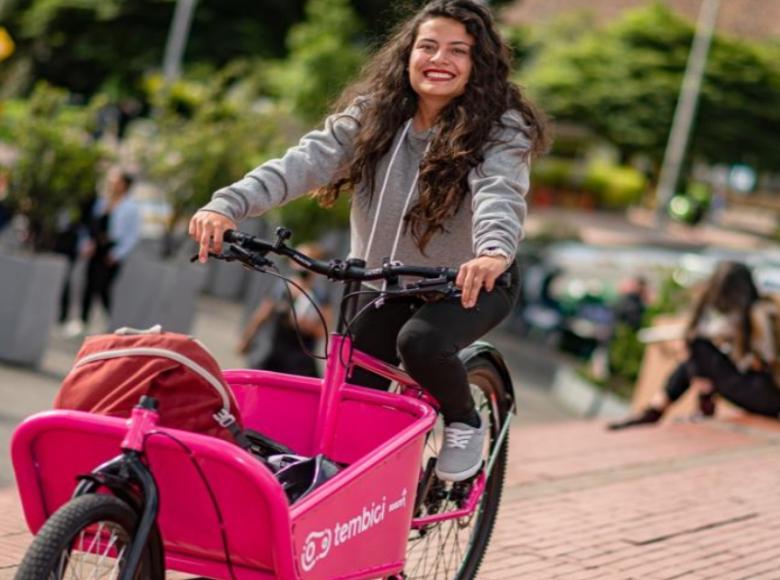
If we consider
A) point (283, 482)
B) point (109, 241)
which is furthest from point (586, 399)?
point (283, 482)

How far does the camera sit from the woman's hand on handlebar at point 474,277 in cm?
400

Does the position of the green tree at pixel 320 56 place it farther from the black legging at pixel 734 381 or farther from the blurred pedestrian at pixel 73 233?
the black legging at pixel 734 381

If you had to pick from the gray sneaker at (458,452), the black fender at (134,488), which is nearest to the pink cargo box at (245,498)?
the black fender at (134,488)

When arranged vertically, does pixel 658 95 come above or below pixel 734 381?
above

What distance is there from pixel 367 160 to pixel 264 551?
1.28 meters

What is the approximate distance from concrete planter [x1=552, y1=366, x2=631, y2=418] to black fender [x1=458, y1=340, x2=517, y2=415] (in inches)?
442

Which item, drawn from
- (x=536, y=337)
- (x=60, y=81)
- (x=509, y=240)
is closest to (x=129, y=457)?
(x=509, y=240)

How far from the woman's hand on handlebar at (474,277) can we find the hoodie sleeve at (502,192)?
0.25ft

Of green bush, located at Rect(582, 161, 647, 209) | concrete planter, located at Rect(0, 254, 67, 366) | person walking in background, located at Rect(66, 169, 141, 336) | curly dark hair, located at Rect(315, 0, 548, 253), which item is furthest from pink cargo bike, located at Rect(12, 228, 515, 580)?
green bush, located at Rect(582, 161, 647, 209)

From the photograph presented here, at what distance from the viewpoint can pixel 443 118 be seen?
14.9 feet

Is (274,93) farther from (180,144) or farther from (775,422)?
(775,422)

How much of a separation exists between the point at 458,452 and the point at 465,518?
0.37 metres

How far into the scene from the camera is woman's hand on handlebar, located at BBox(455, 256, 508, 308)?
3998mm

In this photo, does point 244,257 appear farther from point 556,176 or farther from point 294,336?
point 556,176
